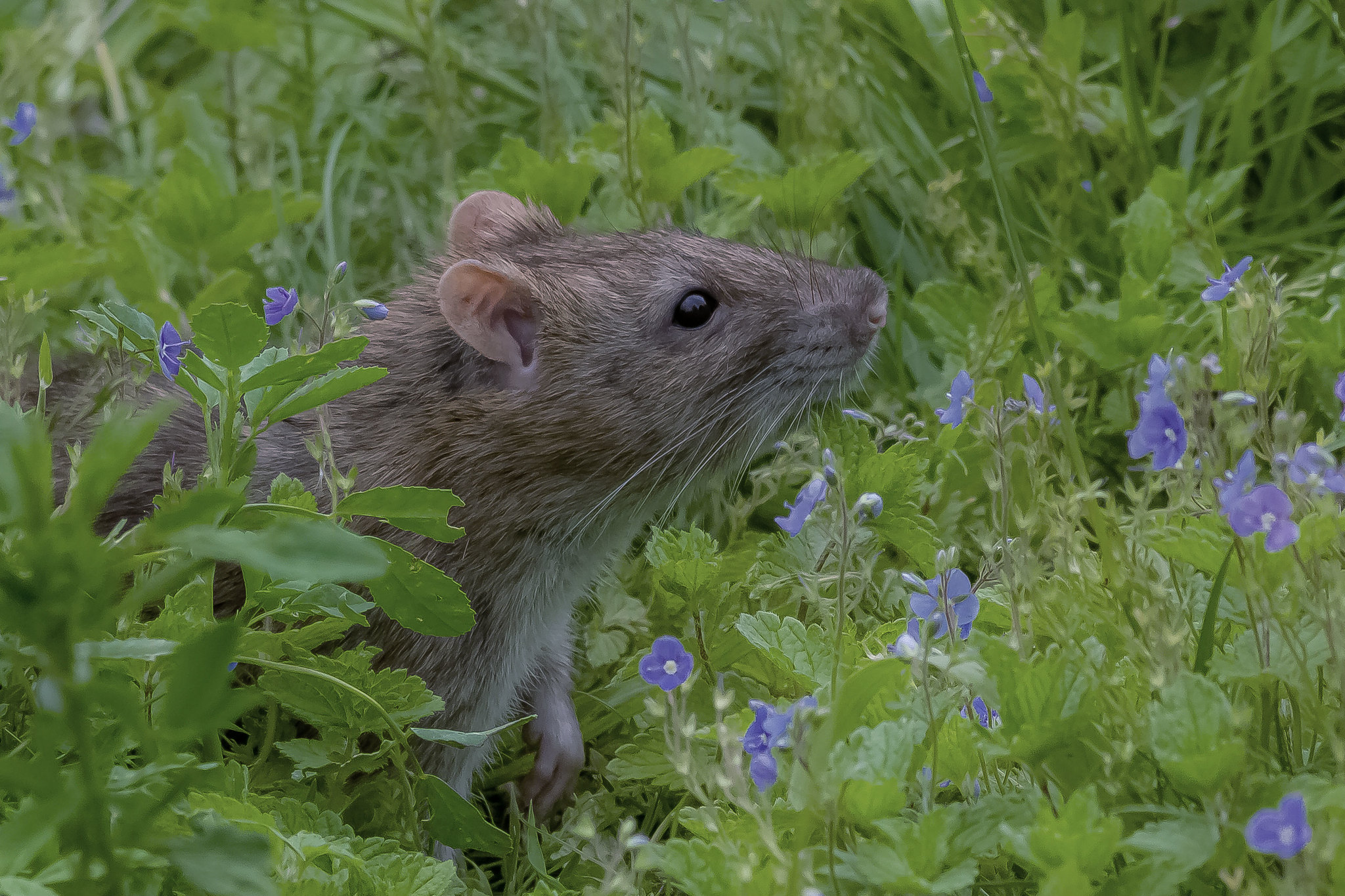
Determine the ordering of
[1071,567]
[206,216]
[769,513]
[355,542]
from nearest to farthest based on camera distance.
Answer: [355,542] → [1071,567] → [769,513] → [206,216]

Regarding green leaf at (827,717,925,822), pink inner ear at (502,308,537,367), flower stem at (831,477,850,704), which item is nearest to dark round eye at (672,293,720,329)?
pink inner ear at (502,308,537,367)

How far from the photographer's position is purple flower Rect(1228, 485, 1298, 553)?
68.8 inches

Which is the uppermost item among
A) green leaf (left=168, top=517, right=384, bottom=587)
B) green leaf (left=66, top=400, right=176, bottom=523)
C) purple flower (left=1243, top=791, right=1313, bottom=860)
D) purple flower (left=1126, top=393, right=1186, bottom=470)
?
green leaf (left=66, top=400, right=176, bottom=523)

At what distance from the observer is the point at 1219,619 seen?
2.32m

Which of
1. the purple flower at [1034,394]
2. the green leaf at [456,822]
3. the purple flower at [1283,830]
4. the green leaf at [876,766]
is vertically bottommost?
the green leaf at [456,822]

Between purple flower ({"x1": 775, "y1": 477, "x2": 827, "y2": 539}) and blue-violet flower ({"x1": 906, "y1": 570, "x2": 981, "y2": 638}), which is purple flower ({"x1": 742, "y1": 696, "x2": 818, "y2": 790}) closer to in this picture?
blue-violet flower ({"x1": 906, "y1": 570, "x2": 981, "y2": 638})

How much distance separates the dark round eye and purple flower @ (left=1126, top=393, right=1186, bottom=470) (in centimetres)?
127

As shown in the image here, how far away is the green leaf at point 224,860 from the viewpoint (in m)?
1.60

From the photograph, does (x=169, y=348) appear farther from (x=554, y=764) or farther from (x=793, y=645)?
(x=793, y=645)

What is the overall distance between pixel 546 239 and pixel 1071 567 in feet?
5.85

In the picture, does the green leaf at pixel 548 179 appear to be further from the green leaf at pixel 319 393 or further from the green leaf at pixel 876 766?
the green leaf at pixel 876 766

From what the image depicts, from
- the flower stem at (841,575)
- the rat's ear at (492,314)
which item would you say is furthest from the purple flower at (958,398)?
the rat's ear at (492,314)

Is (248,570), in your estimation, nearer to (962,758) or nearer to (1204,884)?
(962,758)

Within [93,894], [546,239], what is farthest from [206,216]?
[93,894]
